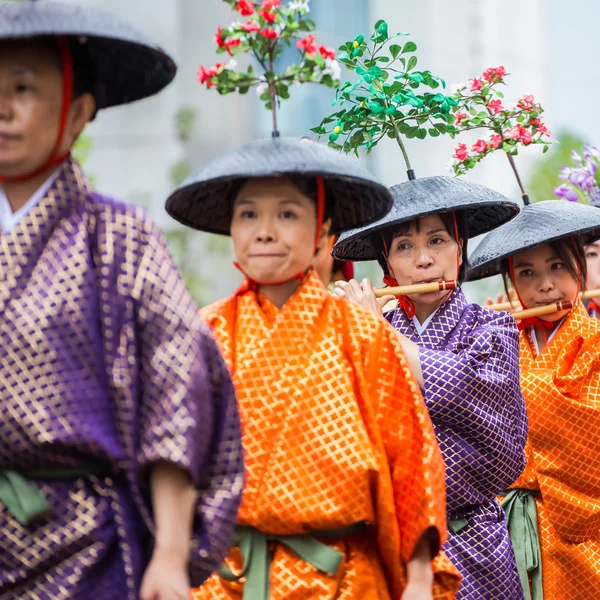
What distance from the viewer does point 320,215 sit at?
12.7ft

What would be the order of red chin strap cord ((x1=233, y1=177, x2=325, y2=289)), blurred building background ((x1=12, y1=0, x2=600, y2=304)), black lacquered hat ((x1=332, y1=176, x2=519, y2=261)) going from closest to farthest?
red chin strap cord ((x1=233, y1=177, x2=325, y2=289)) < black lacquered hat ((x1=332, y1=176, x2=519, y2=261)) < blurred building background ((x1=12, y1=0, x2=600, y2=304))

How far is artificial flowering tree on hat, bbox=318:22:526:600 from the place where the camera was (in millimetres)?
4941

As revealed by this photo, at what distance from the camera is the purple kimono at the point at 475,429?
16.1 ft

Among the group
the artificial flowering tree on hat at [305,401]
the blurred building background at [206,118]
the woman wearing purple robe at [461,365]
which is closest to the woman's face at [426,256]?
the woman wearing purple robe at [461,365]

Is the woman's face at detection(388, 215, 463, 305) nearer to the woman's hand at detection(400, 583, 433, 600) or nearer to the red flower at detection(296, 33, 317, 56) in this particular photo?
the red flower at detection(296, 33, 317, 56)

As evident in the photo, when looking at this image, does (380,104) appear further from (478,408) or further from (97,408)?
(97,408)

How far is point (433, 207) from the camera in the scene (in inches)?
199

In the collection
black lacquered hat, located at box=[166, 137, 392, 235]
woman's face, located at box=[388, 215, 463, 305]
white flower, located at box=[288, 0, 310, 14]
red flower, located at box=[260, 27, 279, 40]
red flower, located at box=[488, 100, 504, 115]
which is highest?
red flower, located at box=[488, 100, 504, 115]

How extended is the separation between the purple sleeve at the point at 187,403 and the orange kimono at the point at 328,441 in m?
0.52

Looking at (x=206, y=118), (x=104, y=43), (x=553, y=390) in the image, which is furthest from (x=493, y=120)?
(x=206, y=118)

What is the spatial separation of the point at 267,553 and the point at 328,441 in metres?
0.36

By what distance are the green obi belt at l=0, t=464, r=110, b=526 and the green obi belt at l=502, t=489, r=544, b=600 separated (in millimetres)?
3045

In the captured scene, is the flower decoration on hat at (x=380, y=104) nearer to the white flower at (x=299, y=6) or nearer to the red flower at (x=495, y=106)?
the red flower at (x=495, y=106)

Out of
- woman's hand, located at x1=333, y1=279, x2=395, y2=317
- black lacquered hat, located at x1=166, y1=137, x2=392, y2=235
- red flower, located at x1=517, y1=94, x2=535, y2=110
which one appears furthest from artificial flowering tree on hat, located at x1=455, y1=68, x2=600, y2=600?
black lacquered hat, located at x1=166, y1=137, x2=392, y2=235
